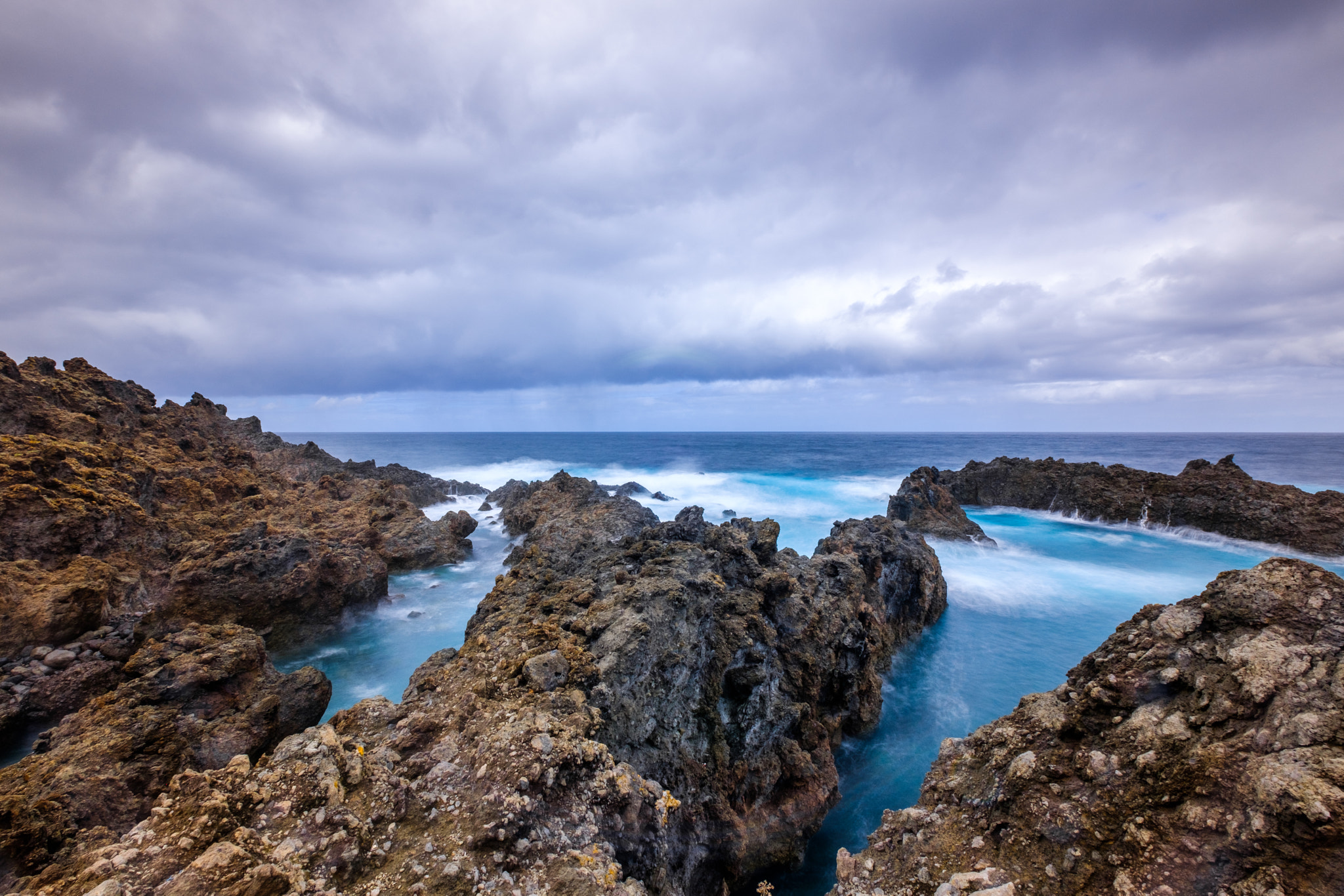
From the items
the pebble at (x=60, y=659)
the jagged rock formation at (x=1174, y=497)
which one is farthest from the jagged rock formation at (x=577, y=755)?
the jagged rock formation at (x=1174, y=497)

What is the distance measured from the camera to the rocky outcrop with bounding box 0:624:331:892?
212 inches

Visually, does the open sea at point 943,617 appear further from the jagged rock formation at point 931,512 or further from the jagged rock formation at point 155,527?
the jagged rock formation at point 155,527

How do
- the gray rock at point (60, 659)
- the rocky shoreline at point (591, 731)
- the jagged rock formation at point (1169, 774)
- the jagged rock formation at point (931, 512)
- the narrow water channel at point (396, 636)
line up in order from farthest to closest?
1. the jagged rock formation at point (931, 512)
2. the narrow water channel at point (396, 636)
3. the gray rock at point (60, 659)
4. the rocky shoreline at point (591, 731)
5. the jagged rock formation at point (1169, 774)

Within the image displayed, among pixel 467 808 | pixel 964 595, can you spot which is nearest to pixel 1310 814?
pixel 467 808

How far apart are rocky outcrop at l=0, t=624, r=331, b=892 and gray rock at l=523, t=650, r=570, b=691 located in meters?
4.48

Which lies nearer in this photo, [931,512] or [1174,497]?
[931,512]

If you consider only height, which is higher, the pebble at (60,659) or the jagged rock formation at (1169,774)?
the jagged rock formation at (1169,774)

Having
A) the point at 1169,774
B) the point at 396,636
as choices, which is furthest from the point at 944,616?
the point at 396,636

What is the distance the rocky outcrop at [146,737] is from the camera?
5387 millimetres

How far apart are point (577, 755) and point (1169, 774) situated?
204 inches

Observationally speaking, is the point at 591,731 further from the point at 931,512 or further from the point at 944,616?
the point at 931,512

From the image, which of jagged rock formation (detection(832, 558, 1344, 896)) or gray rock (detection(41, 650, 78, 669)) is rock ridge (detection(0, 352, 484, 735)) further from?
jagged rock formation (detection(832, 558, 1344, 896))

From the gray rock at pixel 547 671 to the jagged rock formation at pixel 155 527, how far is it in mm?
8835

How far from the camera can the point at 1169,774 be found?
12.5ft
